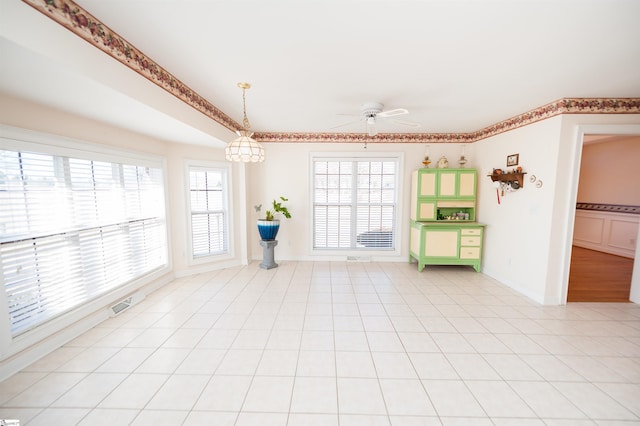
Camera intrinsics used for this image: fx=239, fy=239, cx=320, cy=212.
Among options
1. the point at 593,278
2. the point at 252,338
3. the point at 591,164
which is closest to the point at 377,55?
the point at 252,338

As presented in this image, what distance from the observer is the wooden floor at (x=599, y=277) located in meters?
3.33

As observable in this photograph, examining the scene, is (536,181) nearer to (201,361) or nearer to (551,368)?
(551,368)

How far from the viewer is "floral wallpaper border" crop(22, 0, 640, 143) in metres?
1.47

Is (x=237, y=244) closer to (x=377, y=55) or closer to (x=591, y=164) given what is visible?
(x=377, y=55)

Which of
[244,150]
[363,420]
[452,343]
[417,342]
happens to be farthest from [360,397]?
[244,150]

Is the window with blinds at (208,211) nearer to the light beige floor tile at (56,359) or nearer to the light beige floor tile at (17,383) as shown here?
the light beige floor tile at (56,359)

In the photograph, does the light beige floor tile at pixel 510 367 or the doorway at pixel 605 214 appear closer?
the light beige floor tile at pixel 510 367

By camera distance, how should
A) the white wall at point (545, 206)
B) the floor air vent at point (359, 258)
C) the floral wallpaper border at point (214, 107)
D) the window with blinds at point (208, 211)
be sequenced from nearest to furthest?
the floral wallpaper border at point (214, 107) < the white wall at point (545, 206) < the window with blinds at point (208, 211) < the floor air vent at point (359, 258)

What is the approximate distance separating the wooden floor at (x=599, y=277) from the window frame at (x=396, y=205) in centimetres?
259

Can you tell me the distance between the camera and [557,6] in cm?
143

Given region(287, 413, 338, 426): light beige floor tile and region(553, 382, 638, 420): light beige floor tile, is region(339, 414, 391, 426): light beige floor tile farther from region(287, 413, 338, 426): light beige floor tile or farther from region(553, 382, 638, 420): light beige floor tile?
region(553, 382, 638, 420): light beige floor tile

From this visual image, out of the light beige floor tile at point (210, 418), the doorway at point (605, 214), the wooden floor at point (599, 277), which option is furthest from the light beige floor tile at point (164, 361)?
the doorway at point (605, 214)

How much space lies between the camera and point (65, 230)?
2307 millimetres

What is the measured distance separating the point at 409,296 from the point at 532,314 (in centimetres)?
137
